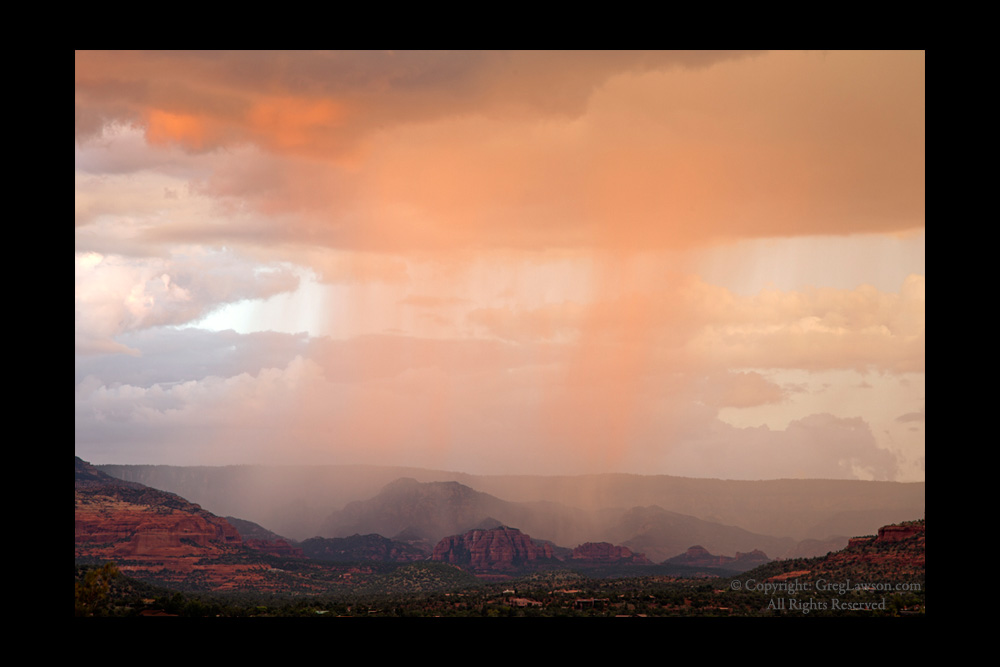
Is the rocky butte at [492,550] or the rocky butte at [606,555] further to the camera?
the rocky butte at [492,550]

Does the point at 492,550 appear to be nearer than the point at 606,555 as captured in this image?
No

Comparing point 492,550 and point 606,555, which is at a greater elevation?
point 606,555

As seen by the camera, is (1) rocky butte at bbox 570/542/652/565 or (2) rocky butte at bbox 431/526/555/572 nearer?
(1) rocky butte at bbox 570/542/652/565
